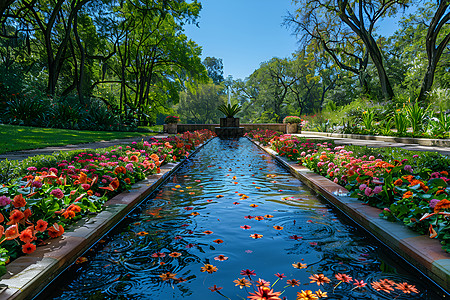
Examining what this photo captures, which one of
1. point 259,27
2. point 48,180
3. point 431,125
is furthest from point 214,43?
point 48,180

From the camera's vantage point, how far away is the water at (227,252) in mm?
2145

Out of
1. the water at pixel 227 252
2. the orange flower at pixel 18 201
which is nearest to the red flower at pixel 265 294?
the water at pixel 227 252

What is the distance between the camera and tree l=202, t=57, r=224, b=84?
80125 mm

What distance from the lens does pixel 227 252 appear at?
9.04ft

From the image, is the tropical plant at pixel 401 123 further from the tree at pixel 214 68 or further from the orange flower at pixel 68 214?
the tree at pixel 214 68

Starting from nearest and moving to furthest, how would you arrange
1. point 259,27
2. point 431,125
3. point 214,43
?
point 431,125
point 259,27
point 214,43

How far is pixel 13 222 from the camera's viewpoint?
2408 mm

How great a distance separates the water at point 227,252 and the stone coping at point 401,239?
0.09 metres

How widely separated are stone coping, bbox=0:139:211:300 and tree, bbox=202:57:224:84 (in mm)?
78616

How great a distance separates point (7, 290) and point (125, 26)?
25.8 metres

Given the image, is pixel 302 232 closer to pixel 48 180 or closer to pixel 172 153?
pixel 48 180

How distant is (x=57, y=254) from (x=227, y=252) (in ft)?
4.52

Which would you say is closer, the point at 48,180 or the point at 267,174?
the point at 48,180

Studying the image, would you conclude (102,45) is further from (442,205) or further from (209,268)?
(442,205)
